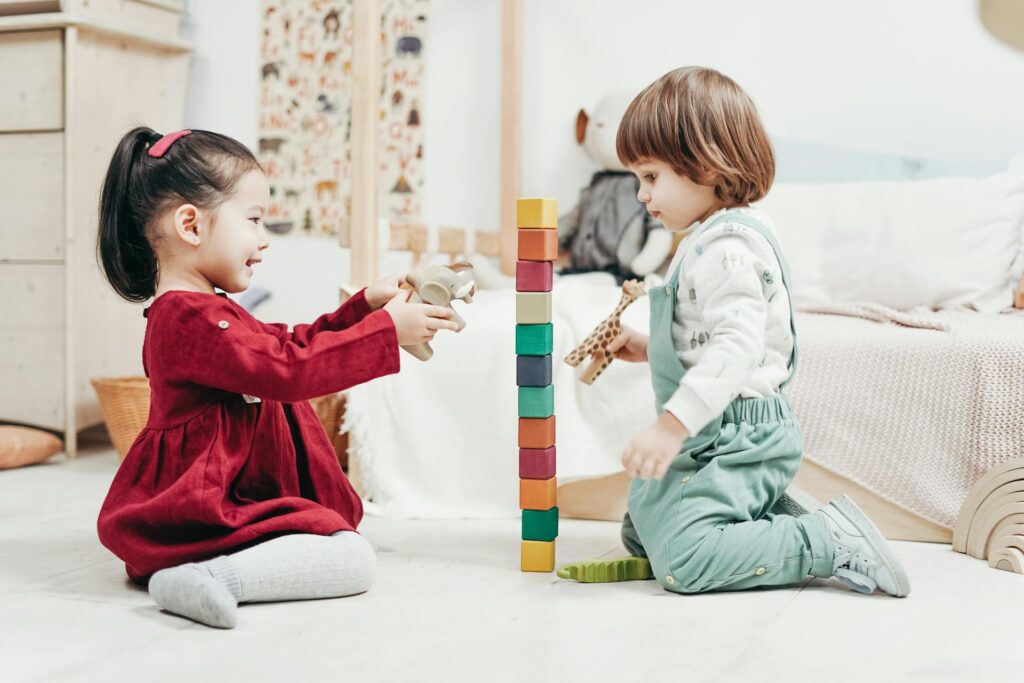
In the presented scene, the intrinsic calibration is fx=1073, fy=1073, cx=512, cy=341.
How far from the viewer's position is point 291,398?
1.17 meters

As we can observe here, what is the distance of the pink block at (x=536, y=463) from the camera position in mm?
1279

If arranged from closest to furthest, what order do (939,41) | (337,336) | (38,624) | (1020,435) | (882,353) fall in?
(38,624) < (337,336) < (1020,435) < (882,353) < (939,41)

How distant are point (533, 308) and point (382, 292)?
0.62ft

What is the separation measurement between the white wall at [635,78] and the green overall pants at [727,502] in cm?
104

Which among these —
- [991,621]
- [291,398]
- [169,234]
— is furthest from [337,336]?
[991,621]

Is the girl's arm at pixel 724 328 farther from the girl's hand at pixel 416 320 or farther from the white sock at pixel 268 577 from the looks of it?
the white sock at pixel 268 577

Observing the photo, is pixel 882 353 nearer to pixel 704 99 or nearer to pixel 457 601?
pixel 704 99

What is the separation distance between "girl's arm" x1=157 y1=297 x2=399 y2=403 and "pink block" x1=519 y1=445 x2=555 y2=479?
0.21 metres

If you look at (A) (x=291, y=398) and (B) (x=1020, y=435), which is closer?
(A) (x=291, y=398)

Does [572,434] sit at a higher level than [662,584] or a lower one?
higher

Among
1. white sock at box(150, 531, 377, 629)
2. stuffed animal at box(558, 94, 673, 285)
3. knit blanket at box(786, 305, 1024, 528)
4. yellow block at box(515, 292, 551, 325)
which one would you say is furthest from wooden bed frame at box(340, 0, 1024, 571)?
white sock at box(150, 531, 377, 629)

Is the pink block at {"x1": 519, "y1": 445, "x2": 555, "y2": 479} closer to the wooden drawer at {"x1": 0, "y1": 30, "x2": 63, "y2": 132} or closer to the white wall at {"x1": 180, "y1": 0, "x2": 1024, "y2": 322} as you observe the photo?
the white wall at {"x1": 180, "y1": 0, "x2": 1024, "y2": 322}

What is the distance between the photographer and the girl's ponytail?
49.1 inches

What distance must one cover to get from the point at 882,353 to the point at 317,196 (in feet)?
4.81
